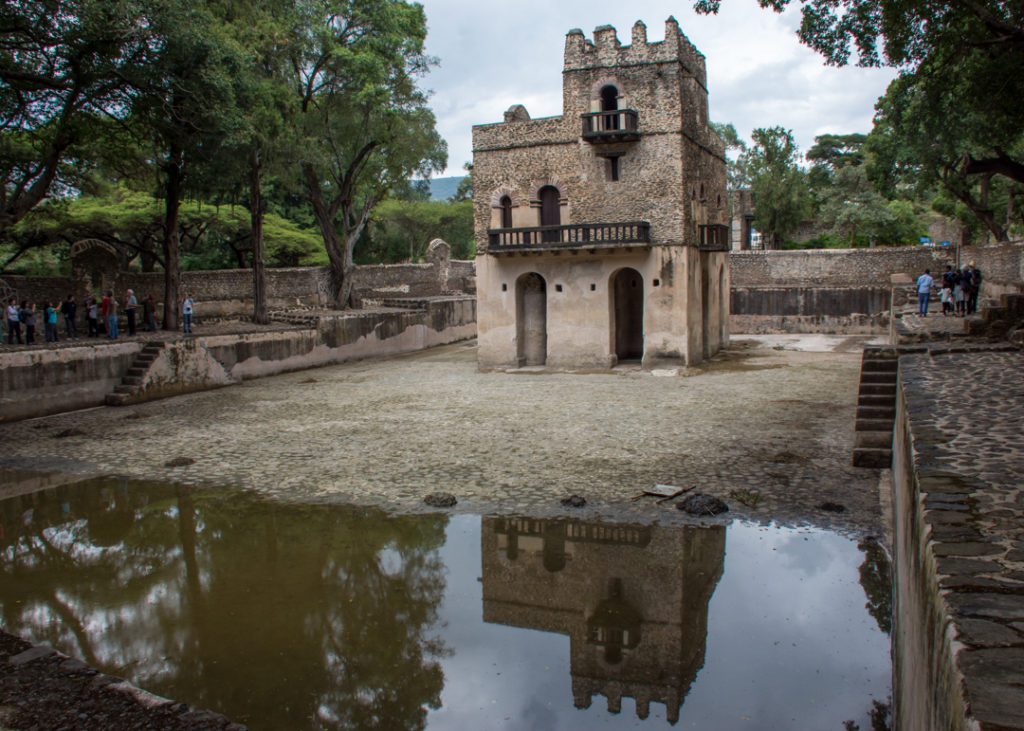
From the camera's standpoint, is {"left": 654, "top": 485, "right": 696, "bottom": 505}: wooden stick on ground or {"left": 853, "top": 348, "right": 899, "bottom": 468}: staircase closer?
{"left": 654, "top": 485, "right": 696, "bottom": 505}: wooden stick on ground

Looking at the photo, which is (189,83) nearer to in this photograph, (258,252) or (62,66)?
(62,66)

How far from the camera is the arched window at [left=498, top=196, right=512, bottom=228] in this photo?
2411cm

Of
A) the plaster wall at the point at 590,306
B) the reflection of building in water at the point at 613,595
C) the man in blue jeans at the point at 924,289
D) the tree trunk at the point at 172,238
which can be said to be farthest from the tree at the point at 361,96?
the reflection of building in water at the point at 613,595

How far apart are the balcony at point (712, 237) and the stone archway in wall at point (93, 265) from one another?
18554mm

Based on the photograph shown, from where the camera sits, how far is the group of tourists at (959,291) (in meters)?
20.6

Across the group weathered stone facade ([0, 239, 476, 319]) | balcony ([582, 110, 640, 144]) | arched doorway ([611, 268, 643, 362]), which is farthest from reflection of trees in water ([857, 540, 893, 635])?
weathered stone facade ([0, 239, 476, 319])

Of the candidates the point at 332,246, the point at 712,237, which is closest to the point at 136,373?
the point at 332,246

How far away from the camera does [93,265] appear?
24.3 meters

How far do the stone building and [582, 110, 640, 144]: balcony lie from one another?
1.1 inches

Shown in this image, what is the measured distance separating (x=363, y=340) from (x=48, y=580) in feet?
66.4

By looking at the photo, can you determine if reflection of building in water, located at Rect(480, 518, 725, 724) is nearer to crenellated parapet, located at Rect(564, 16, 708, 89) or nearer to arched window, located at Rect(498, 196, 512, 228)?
arched window, located at Rect(498, 196, 512, 228)

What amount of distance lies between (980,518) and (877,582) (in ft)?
11.5

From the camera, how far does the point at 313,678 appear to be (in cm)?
611

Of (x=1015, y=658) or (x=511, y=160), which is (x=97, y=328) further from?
(x=1015, y=658)
